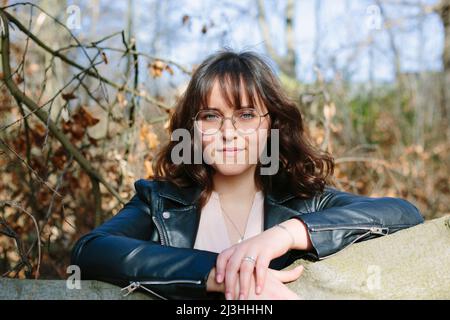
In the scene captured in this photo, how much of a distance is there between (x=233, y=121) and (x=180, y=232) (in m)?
0.45

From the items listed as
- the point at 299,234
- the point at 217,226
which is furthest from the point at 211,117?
the point at 299,234

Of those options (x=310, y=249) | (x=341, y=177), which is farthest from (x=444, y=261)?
(x=341, y=177)

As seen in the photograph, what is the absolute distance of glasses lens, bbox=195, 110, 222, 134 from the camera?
218 centimetres

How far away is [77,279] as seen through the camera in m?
1.79

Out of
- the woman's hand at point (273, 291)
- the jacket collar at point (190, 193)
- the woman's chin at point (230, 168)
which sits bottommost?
the woman's hand at point (273, 291)

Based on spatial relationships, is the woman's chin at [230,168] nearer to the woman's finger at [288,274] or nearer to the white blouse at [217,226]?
the white blouse at [217,226]

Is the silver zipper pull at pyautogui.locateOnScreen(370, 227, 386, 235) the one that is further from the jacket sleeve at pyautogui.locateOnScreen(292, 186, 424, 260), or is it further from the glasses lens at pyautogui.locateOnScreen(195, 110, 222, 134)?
the glasses lens at pyautogui.locateOnScreen(195, 110, 222, 134)

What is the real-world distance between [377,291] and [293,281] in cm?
23

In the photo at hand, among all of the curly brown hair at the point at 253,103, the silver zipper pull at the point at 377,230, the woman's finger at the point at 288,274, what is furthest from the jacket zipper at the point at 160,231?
the silver zipper pull at the point at 377,230

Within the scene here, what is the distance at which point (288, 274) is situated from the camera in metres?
1.65

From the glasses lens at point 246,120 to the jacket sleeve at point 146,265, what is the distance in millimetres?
605

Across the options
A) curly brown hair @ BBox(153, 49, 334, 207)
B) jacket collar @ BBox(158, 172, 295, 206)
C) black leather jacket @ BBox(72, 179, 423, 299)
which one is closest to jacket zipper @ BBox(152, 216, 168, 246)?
black leather jacket @ BBox(72, 179, 423, 299)

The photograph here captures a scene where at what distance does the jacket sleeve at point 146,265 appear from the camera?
1.63m
